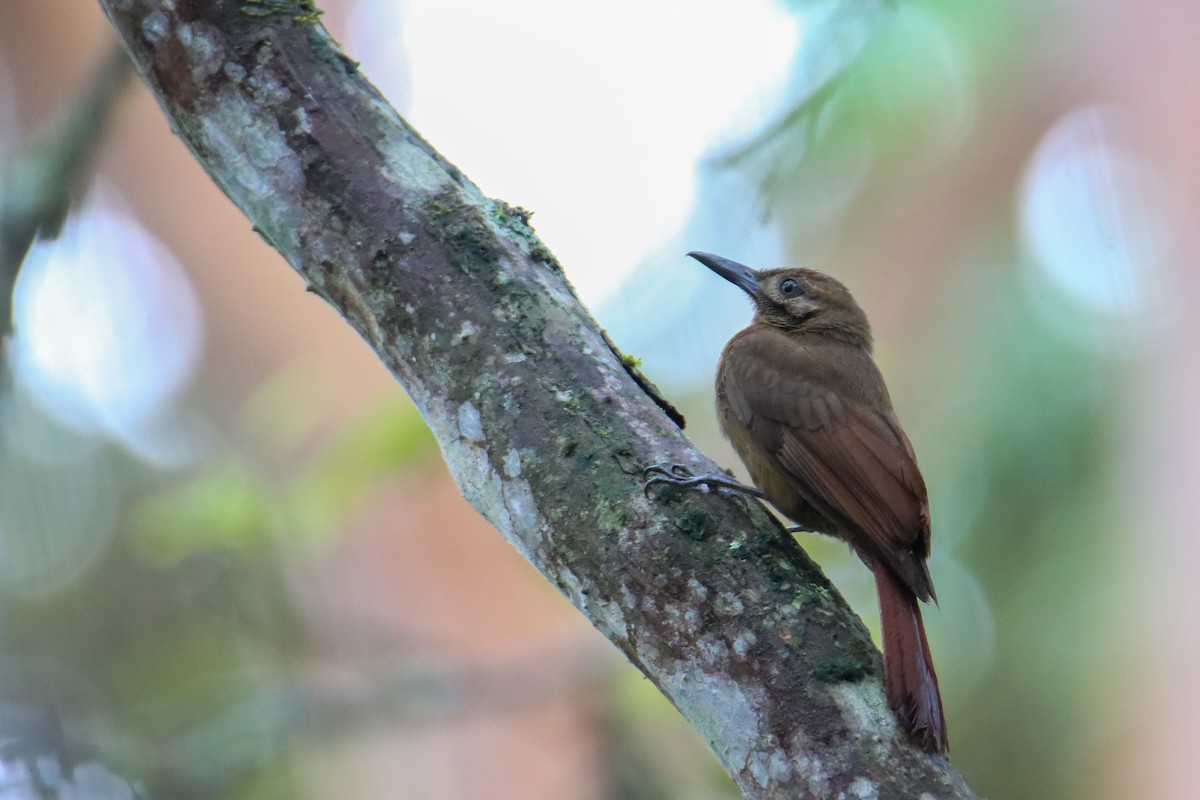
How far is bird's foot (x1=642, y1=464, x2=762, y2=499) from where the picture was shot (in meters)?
1.84

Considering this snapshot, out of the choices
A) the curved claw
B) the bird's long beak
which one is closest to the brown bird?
the curved claw

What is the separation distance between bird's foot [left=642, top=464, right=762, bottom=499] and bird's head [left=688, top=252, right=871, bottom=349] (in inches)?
53.5

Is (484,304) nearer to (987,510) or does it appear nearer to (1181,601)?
(987,510)

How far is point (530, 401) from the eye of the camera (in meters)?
1.91

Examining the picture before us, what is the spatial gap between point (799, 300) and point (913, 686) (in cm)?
186

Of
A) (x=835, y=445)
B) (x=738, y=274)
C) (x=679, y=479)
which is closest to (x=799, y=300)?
(x=738, y=274)

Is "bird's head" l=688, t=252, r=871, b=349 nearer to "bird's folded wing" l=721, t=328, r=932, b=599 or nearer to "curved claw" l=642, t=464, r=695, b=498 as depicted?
"bird's folded wing" l=721, t=328, r=932, b=599

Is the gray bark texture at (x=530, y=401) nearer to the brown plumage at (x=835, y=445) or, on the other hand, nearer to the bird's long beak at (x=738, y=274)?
the brown plumage at (x=835, y=445)

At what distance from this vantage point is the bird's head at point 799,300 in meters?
3.18

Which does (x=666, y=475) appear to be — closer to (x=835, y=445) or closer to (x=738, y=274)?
(x=835, y=445)

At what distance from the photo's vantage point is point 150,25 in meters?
2.07

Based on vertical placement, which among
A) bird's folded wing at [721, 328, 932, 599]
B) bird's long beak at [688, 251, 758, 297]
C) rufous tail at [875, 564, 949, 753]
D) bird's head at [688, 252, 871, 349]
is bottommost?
rufous tail at [875, 564, 949, 753]

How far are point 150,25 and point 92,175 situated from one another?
39.0 inches

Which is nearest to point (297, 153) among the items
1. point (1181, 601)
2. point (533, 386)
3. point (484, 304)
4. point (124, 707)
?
point (484, 304)
